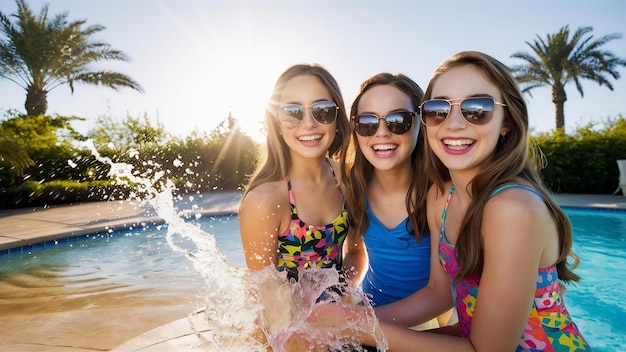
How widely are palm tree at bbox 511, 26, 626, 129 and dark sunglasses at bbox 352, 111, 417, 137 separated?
2252cm

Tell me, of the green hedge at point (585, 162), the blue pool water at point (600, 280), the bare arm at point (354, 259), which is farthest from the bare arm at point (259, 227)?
the green hedge at point (585, 162)

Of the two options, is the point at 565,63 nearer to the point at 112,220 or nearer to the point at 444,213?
the point at 112,220

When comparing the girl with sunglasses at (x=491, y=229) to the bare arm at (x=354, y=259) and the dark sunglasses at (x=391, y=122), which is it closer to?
the dark sunglasses at (x=391, y=122)

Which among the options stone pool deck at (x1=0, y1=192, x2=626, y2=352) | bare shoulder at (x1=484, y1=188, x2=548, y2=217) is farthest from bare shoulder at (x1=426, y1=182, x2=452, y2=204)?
stone pool deck at (x1=0, y1=192, x2=626, y2=352)

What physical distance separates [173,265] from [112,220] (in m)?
3.30

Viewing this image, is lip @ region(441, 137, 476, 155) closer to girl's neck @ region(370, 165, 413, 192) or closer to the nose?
Result: the nose

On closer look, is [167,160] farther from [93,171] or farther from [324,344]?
[324,344]

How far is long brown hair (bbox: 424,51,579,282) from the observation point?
1784 millimetres

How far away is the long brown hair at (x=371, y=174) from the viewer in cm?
266

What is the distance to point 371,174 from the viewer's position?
9.88 ft

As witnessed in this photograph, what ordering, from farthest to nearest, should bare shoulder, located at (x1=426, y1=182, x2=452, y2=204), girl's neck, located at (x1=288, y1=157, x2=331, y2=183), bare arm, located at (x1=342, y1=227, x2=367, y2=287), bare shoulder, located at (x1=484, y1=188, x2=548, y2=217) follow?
bare arm, located at (x1=342, y1=227, x2=367, y2=287), girl's neck, located at (x1=288, y1=157, x2=331, y2=183), bare shoulder, located at (x1=426, y1=182, x2=452, y2=204), bare shoulder, located at (x1=484, y1=188, x2=548, y2=217)

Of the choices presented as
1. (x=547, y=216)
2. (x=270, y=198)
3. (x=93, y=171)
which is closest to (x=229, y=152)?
(x=93, y=171)

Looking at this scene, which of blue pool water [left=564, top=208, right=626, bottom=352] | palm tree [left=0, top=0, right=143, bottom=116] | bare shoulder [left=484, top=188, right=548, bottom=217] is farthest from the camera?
palm tree [left=0, top=0, right=143, bottom=116]

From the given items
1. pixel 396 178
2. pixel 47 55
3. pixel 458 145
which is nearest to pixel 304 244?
pixel 396 178
